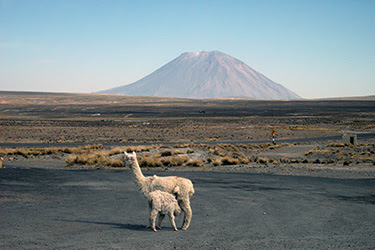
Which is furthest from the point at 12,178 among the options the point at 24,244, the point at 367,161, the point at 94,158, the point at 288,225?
the point at 367,161

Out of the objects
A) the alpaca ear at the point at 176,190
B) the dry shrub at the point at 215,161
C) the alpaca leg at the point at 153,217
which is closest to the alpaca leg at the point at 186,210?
the alpaca ear at the point at 176,190

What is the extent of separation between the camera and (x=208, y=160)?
2991cm

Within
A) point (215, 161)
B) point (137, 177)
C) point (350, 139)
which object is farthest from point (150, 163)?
point (350, 139)

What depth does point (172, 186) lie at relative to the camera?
11.0 m

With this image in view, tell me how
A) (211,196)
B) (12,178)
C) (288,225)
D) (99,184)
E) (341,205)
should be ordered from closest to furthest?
(288,225) < (341,205) < (211,196) < (99,184) < (12,178)

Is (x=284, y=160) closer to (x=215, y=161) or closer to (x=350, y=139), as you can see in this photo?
(x=215, y=161)

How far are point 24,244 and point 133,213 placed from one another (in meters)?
4.22

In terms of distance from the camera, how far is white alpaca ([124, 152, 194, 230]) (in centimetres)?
1086

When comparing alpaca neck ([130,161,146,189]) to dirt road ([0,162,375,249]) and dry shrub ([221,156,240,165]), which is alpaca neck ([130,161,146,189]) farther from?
dry shrub ([221,156,240,165])

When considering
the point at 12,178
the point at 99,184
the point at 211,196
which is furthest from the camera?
the point at 12,178

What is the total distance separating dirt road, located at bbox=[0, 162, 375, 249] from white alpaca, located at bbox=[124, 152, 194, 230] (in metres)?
0.58

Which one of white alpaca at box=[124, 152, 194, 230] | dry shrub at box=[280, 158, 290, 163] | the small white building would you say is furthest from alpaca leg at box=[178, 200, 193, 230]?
the small white building

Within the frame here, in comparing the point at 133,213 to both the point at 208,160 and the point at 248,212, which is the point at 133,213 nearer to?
the point at 248,212

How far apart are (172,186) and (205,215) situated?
2617 mm
